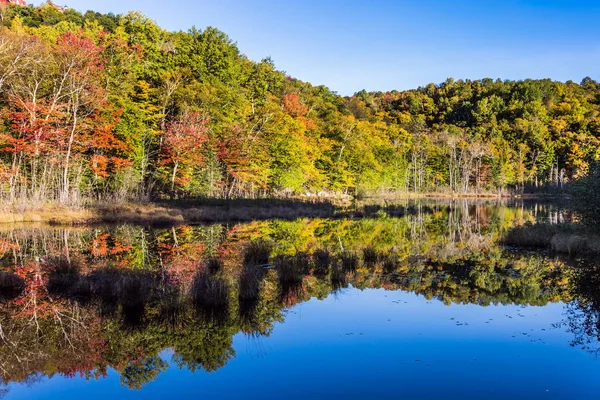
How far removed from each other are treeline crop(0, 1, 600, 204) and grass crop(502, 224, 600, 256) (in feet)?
8.44

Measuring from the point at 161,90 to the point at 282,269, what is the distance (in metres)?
31.2

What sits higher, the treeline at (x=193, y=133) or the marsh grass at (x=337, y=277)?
the treeline at (x=193, y=133)

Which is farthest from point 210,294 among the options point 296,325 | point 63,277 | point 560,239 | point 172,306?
point 560,239

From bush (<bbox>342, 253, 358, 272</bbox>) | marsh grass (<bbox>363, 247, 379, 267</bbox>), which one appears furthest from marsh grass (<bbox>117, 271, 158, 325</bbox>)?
marsh grass (<bbox>363, 247, 379, 267</bbox>)

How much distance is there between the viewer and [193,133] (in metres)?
35.4

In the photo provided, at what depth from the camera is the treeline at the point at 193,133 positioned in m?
29.3

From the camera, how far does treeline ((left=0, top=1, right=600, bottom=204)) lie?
96.1ft

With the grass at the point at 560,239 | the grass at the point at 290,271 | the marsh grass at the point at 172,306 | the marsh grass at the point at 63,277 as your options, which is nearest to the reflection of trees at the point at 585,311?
the grass at the point at 560,239

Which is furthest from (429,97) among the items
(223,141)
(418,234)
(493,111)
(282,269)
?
(282,269)

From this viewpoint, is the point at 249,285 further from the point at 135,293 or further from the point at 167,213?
the point at 167,213

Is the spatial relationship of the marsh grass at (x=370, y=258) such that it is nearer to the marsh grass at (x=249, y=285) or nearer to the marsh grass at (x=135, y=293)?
the marsh grass at (x=249, y=285)

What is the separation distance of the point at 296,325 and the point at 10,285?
21.6ft

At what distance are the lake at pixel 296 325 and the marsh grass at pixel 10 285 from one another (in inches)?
2.2

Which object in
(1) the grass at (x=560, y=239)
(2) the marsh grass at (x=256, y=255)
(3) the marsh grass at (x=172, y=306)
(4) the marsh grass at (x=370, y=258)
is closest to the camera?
(3) the marsh grass at (x=172, y=306)
